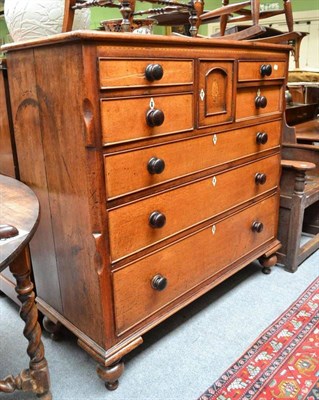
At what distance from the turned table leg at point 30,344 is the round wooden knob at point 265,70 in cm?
121

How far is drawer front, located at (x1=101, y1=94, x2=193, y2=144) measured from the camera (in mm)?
1067

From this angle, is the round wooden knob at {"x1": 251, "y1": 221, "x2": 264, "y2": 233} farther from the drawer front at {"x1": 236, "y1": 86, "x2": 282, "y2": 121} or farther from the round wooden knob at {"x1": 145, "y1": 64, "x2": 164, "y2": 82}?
the round wooden knob at {"x1": 145, "y1": 64, "x2": 164, "y2": 82}

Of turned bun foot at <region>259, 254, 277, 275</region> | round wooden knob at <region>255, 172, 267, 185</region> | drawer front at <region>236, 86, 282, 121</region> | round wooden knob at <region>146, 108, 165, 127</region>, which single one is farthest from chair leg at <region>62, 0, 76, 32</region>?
turned bun foot at <region>259, 254, 277, 275</region>

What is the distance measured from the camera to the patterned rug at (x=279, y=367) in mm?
1276

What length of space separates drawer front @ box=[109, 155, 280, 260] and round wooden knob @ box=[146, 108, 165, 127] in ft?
0.82

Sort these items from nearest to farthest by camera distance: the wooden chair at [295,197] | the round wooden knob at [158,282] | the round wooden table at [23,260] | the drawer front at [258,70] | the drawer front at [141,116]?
the round wooden table at [23,260]
the drawer front at [141,116]
the round wooden knob at [158,282]
the drawer front at [258,70]
the wooden chair at [295,197]

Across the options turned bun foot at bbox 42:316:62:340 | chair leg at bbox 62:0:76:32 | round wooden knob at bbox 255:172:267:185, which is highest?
chair leg at bbox 62:0:76:32

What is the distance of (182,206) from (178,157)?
189 mm

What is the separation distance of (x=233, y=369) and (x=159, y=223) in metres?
0.63

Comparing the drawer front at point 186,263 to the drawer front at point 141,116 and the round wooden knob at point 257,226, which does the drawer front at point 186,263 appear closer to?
→ the round wooden knob at point 257,226

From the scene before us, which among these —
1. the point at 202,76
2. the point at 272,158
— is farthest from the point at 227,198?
the point at 202,76

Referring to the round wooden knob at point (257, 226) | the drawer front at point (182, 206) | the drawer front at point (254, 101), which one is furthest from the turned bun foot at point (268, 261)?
the drawer front at point (254, 101)

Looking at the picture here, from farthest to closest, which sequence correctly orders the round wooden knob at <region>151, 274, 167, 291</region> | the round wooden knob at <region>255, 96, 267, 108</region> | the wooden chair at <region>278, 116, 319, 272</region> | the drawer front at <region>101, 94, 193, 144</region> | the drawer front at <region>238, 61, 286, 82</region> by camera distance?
1. the wooden chair at <region>278, 116, 319, 272</region>
2. the round wooden knob at <region>255, 96, 267, 108</region>
3. the drawer front at <region>238, 61, 286, 82</region>
4. the round wooden knob at <region>151, 274, 167, 291</region>
5. the drawer front at <region>101, 94, 193, 144</region>

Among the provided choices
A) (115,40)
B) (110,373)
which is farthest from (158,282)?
(115,40)
